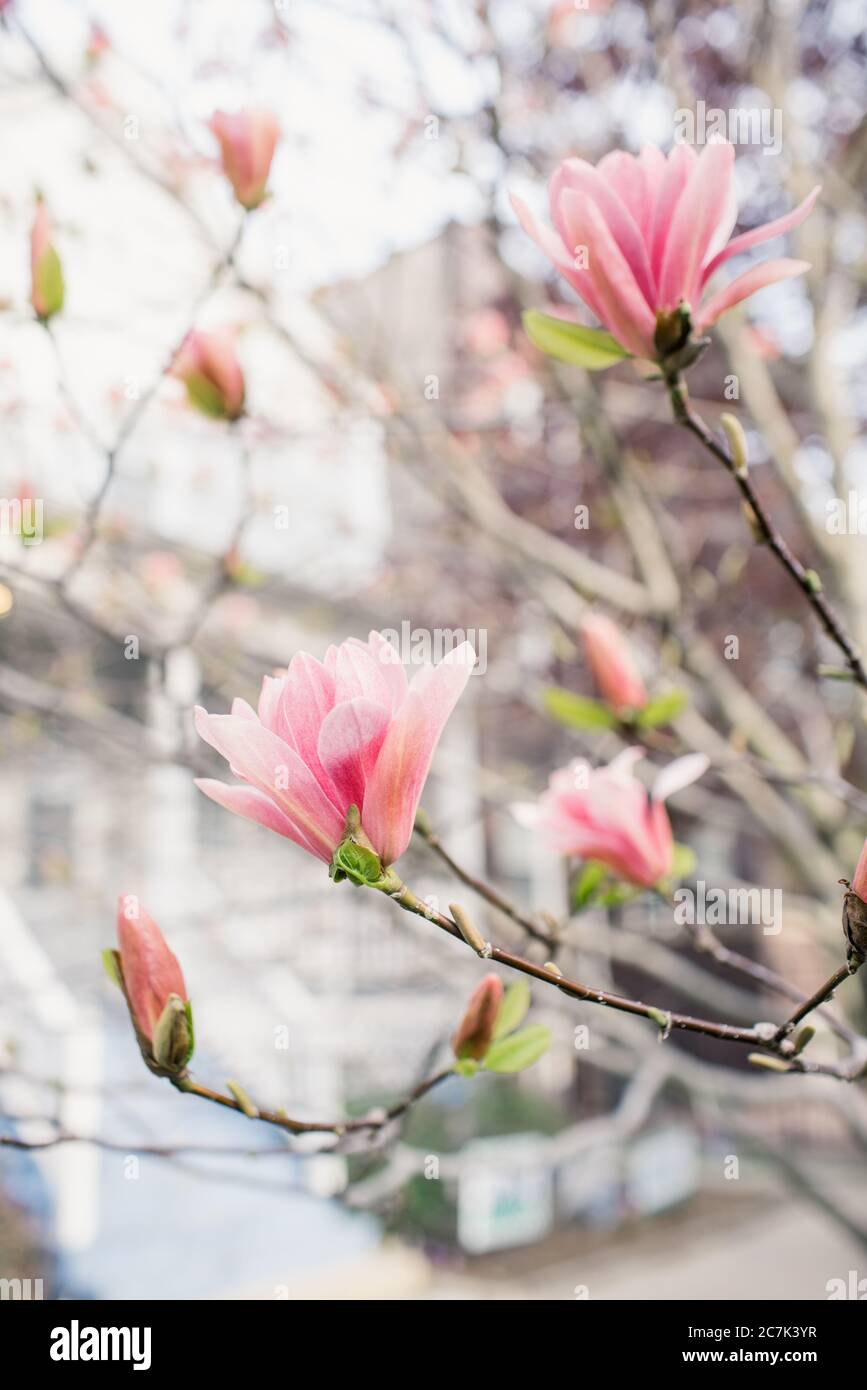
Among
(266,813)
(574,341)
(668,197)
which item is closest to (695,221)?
(668,197)

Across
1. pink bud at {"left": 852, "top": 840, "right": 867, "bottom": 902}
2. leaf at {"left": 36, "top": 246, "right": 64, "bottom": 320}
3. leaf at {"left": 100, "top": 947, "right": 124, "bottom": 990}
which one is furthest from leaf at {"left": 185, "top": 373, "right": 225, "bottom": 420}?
pink bud at {"left": 852, "top": 840, "right": 867, "bottom": 902}

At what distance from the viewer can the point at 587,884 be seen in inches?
48.1

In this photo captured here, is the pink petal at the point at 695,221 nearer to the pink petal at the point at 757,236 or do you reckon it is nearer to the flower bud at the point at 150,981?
the pink petal at the point at 757,236

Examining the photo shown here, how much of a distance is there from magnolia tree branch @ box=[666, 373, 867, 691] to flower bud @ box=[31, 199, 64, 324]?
26.9 inches

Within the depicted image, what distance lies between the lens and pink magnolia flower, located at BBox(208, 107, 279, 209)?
1.21 metres

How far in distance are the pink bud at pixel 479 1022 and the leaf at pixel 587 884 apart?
0.27 metres

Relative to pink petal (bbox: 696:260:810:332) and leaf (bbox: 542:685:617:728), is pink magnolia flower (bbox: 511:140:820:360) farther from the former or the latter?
leaf (bbox: 542:685:617:728)

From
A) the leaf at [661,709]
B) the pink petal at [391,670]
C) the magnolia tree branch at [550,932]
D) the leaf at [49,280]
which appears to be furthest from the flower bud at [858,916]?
the leaf at [49,280]

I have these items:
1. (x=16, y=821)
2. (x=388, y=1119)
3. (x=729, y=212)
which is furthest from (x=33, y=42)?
(x=16, y=821)

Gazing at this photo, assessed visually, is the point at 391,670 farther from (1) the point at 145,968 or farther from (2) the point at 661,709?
(2) the point at 661,709

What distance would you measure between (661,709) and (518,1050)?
0.57 metres

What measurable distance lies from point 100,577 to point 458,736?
5055 mm

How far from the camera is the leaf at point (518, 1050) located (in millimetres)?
1001
